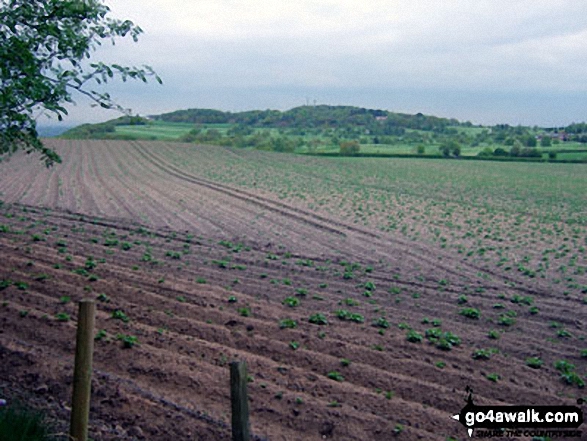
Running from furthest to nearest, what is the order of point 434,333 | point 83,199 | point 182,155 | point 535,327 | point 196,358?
point 182,155 → point 83,199 → point 535,327 → point 434,333 → point 196,358

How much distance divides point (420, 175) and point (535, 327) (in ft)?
136

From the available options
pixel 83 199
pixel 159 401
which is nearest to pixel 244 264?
pixel 159 401

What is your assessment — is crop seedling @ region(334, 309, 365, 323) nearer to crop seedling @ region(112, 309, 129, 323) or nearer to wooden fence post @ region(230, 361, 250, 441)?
crop seedling @ region(112, 309, 129, 323)

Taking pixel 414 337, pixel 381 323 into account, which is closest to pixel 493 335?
pixel 414 337

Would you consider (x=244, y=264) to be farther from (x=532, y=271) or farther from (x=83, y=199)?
(x=83, y=199)

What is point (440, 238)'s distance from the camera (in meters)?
20.3

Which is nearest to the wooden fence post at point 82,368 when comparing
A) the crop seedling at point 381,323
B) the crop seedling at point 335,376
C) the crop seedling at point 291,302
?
the crop seedling at point 335,376

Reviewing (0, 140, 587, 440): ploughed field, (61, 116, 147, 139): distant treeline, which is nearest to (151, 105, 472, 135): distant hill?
(61, 116, 147, 139): distant treeline

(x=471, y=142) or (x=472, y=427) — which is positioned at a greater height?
(x=471, y=142)

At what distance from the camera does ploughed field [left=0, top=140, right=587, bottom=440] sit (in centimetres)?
651

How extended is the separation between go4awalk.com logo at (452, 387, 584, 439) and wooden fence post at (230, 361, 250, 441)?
2.94 meters

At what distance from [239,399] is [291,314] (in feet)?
18.2

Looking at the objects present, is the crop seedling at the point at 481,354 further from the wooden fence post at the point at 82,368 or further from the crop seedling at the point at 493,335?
the wooden fence post at the point at 82,368

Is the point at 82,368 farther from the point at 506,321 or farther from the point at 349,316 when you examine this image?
the point at 506,321
